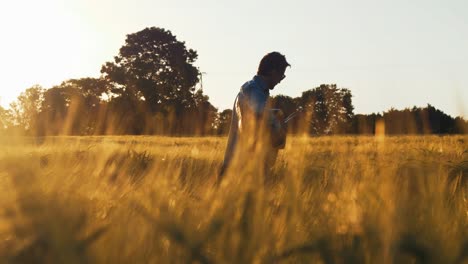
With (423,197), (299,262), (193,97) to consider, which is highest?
(193,97)

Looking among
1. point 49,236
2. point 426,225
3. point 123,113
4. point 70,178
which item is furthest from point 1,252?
point 123,113

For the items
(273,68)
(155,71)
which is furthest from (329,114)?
(155,71)

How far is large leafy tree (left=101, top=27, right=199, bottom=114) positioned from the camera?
52.0 meters

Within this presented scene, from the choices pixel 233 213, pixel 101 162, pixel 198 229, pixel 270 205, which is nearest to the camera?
pixel 198 229

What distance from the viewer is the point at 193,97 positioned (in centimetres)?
5281

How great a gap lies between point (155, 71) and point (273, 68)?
51478mm

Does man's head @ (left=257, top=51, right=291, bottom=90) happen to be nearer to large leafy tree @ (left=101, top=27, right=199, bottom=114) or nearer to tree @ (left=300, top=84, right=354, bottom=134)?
tree @ (left=300, top=84, right=354, bottom=134)

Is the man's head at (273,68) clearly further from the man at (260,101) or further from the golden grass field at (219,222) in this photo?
the golden grass field at (219,222)

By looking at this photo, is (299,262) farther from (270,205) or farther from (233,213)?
(270,205)

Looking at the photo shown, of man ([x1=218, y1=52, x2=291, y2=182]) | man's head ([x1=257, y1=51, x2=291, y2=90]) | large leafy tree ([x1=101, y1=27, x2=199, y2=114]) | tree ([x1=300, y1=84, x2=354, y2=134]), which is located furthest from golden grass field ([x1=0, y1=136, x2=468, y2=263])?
large leafy tree ([x1=101, y1=27, x2=199, y2=114])

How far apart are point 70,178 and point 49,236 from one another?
51cm

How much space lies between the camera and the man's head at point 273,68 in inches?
185

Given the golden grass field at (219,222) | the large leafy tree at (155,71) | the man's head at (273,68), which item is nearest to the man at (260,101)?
the man's head at (273,68)

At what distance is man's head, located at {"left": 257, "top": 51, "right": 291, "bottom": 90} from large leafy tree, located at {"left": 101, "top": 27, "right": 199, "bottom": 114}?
148 feet
